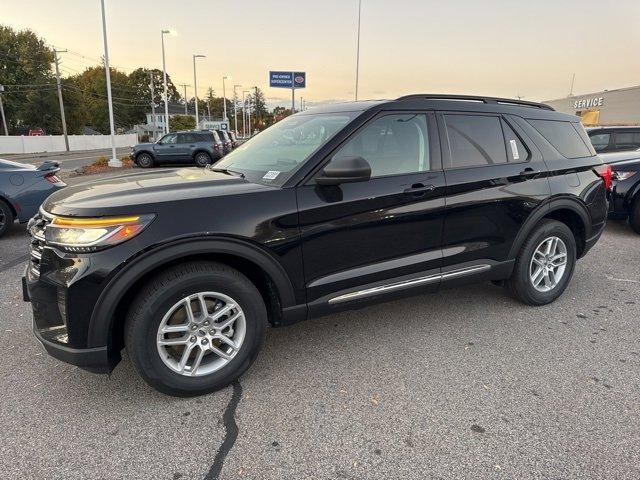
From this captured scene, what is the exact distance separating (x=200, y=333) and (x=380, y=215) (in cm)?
137

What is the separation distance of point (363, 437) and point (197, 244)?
137 centimetres

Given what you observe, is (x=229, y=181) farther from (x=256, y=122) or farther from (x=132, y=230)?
(x=256, y=122)

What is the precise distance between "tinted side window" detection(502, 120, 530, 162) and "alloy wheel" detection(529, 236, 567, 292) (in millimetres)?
780

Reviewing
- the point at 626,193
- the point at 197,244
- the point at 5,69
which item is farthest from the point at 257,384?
the point at 5,69

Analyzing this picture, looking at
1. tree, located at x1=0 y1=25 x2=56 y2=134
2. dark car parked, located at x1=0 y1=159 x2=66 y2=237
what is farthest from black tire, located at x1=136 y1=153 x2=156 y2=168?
tree, located at x1=0 y1=25 x2=56 y2=134

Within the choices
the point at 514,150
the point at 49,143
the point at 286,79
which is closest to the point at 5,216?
the point at 514,150

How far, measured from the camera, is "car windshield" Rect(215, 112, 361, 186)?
2.91 meters

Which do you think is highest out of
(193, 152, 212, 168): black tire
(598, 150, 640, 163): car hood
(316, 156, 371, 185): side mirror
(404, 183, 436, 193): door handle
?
(316, 156, 371, 185): side mirror

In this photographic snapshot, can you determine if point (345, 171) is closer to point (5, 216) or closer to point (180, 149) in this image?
point (5, 216)

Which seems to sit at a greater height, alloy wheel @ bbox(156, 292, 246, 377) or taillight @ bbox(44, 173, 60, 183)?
taillight @ bbox(44, 173, 60, 183)

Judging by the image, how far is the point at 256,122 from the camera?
363ft

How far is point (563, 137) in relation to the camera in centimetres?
403

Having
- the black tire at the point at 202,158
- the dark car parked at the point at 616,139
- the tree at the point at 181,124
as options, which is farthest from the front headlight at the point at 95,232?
the tree at the point at 181,124

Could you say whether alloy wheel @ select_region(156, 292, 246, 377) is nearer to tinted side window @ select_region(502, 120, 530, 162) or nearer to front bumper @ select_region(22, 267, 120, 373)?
front bumper @ select_region(22, 267, 120, 373)
